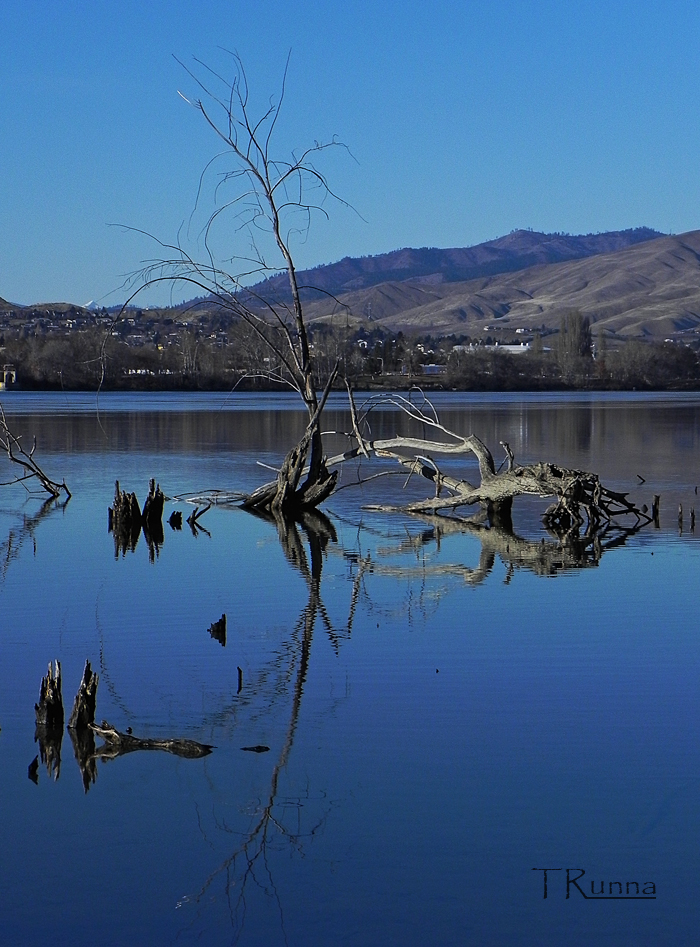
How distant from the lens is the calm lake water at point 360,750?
5.25m

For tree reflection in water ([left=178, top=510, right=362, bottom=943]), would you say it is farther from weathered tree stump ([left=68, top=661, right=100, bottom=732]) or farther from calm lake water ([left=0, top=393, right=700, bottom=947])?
weathered tree stump ([left=68, top=661, right=100, bottom=732])

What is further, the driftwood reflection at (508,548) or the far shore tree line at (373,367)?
the far shore tree line at (373,367)

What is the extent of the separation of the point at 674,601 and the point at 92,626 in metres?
5.33

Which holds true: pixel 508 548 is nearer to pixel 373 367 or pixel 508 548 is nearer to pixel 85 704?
pixel 85 704

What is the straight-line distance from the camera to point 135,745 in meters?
7.04

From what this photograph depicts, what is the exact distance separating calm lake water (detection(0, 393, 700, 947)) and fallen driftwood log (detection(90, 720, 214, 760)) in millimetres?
75

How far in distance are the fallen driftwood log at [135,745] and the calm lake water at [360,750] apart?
0.25 feet

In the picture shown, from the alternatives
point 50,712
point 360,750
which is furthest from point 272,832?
point 50,712

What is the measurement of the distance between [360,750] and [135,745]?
126 cm

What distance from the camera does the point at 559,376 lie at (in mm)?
126812

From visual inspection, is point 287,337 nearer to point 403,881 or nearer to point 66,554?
point 66,554

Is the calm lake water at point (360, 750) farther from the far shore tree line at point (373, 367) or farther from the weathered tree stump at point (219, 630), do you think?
the far shore tree line at point (373, 367)

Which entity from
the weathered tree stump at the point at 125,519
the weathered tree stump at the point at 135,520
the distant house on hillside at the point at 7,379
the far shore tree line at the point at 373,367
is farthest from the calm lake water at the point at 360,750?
the distant house on hillside at the point at 7,379

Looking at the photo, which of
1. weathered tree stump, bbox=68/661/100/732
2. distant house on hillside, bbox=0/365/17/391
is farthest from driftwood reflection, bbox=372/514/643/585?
distant house on hillside, bbox=0/365/17/391
